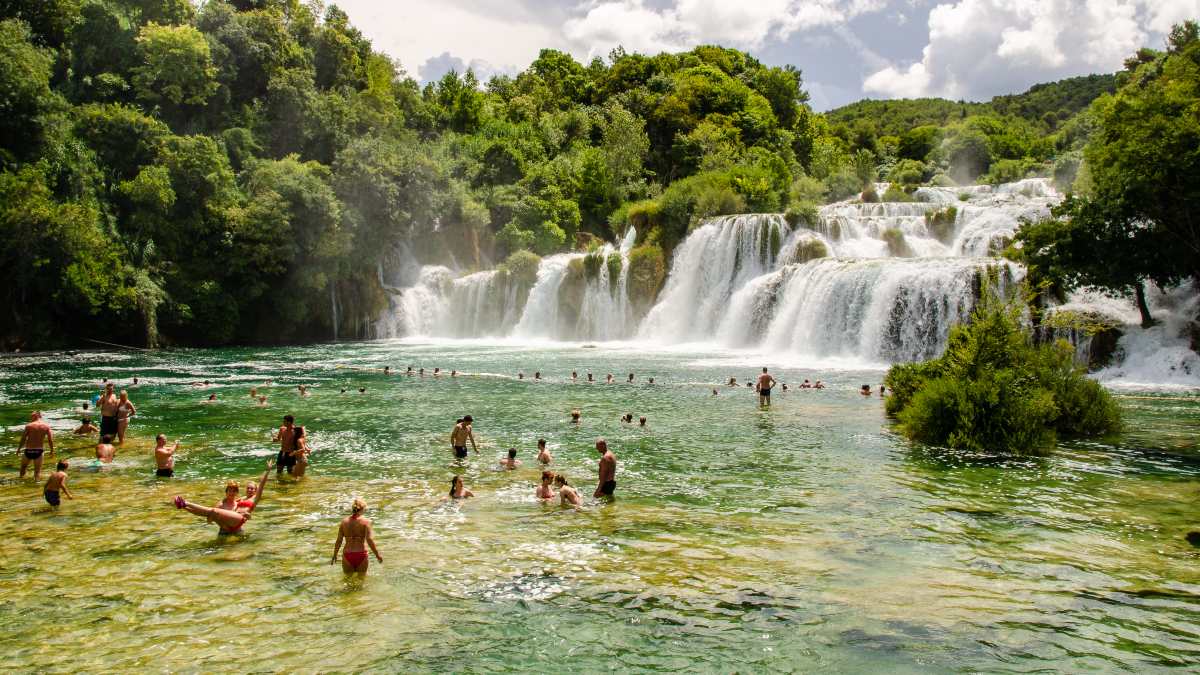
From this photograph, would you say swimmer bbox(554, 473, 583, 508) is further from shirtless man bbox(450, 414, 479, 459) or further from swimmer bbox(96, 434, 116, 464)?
swimmer bbox(96, 434, 116, 464)

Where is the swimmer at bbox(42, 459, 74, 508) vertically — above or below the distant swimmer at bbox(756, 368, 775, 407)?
below

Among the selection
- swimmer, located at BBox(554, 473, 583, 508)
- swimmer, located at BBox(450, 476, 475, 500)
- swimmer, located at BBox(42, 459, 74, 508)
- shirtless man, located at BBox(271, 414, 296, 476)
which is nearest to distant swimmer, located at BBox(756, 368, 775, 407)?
swimmer, located at BBox(554, 473, 583, 508)

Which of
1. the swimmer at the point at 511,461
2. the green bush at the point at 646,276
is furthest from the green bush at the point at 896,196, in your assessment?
the swimmer at the point at 511,461

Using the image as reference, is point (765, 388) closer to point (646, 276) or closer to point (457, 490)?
point (457, 490)

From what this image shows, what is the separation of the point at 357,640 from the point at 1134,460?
50.0 ft

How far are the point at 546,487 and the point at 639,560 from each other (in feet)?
10.6

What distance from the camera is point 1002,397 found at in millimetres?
16719

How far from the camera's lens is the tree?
49062 millimetres

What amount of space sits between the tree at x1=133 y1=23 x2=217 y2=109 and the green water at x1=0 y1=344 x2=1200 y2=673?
37.8 metres

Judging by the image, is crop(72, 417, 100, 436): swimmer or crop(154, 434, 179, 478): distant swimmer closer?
crop(154, 434, 179, 478): distant swimmer

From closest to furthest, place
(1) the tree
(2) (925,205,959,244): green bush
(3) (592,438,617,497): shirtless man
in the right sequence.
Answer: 1. (3) (592,438,617,497): shirtless man
2. (2) (925,205,959,244): green bush
3. (1) the tree

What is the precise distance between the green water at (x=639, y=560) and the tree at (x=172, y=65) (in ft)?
124

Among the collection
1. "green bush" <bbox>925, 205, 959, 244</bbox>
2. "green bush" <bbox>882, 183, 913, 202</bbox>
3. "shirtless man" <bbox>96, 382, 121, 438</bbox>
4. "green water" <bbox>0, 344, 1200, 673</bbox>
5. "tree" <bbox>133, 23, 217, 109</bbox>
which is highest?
"tree" <bbox>133, 23, 217, 109</bbox>

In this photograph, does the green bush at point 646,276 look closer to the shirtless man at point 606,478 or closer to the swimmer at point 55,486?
the shirtless man at point 606,478
